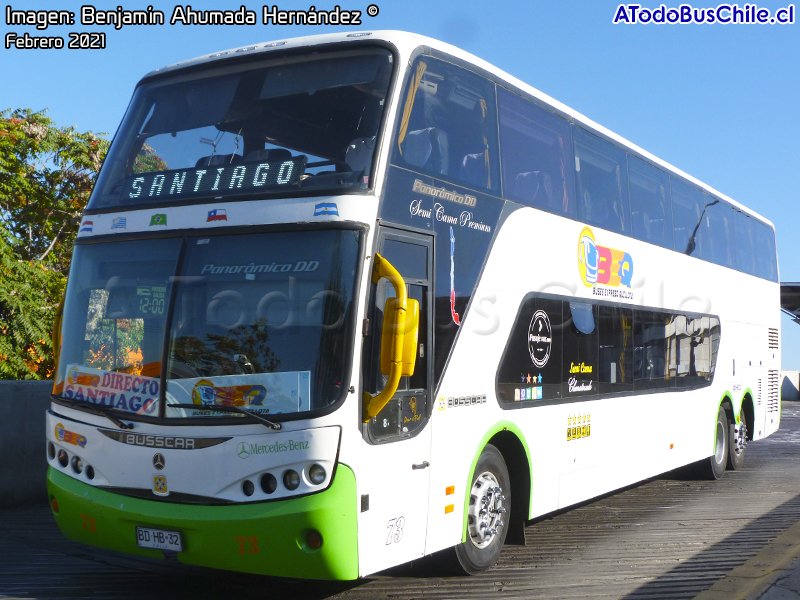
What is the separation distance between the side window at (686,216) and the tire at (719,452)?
286cm

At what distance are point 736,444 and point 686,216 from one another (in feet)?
14.4

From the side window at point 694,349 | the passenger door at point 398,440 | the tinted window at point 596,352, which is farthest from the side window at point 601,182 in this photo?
the passenger door at point 398,440

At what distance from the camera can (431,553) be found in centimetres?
654

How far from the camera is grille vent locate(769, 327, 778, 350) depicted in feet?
55.7

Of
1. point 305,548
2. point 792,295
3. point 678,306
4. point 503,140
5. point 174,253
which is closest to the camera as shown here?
point 305,548

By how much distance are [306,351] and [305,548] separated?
124 cm

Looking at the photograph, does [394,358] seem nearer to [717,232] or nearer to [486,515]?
[486,515]

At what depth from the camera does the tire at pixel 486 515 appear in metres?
7.21

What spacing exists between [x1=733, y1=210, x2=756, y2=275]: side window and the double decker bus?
752cm

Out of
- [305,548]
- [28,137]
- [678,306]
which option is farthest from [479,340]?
[28,137]

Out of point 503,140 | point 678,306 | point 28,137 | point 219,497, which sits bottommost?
point 219,497

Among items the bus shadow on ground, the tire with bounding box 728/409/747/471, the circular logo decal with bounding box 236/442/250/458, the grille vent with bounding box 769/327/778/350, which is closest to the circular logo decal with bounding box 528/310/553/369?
the bus shadow on ground

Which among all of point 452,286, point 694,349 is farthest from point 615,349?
point 452,286

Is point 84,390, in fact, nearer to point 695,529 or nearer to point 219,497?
point 219,497
